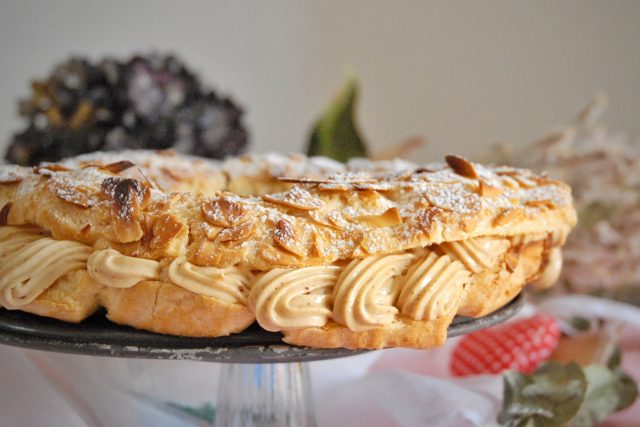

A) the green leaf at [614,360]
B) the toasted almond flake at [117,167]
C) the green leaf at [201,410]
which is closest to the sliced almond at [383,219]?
the toasted almond flake at [117,167]

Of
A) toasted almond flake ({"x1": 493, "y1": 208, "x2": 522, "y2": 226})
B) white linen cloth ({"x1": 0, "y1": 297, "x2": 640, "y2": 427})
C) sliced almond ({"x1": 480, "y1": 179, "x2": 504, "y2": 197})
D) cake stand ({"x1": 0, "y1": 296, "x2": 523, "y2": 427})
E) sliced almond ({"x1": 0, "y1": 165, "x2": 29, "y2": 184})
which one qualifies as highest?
sliced almond ({"x1": 480, "y1": 179, "x2": 504, "y2": 197})

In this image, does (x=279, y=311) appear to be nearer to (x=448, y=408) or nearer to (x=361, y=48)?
(x=448, y=408)

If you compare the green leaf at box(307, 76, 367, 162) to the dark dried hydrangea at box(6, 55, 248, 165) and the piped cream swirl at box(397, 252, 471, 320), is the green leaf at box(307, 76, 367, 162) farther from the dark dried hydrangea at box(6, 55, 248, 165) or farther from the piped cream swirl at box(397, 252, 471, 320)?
the piped cream swirl at box(397, 252, 471, 320)

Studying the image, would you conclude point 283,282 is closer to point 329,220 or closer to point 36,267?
point 329,220

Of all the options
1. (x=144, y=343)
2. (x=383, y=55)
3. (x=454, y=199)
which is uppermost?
(x=383, y=55)

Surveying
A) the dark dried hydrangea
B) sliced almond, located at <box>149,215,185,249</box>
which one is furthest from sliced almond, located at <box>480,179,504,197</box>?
the dark dried hydrangea

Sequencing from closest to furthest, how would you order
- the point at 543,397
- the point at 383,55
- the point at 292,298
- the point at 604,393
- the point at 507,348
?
the point at 292,298
the point at 543,397
the point at 604,393
the point at 507,348
the point at 383,55

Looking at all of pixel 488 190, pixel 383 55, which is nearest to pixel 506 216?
pixel 488 190

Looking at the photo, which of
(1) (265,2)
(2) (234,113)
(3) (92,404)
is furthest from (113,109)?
(1) (265,2)
